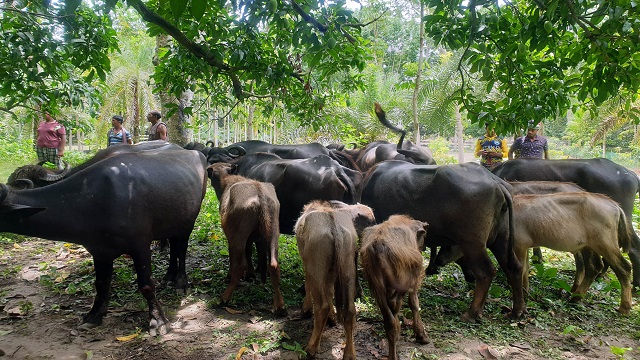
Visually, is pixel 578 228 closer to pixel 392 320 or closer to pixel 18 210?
pixel 392 320

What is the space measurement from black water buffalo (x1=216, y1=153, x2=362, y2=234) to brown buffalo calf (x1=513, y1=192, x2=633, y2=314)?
1.99 meters

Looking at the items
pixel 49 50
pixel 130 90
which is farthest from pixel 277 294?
pixel 130 90

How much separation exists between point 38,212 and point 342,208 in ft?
8.99

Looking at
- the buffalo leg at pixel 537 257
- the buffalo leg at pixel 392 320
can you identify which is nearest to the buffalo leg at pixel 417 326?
the buffalo leg at pixel 392 320

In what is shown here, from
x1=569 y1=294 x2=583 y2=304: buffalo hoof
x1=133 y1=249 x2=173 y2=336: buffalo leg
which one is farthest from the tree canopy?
x1=569 y1=294 x2=583 y2=304: buffalo hoof

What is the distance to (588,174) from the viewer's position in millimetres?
6664

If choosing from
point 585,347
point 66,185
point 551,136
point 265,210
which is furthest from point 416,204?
point 551,136

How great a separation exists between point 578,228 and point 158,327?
15.0 feet

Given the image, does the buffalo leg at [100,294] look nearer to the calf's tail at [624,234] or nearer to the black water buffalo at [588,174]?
the calf's tail at [624,234]

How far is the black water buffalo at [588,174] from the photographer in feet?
21.1

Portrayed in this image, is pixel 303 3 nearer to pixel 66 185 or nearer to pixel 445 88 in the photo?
pixel 66 185

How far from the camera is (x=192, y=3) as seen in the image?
1.71 m

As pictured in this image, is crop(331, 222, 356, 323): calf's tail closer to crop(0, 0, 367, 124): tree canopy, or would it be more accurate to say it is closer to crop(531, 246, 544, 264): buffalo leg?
crop(0, 0, 367, 124): tree canopy

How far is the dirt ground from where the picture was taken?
12.8 ft
